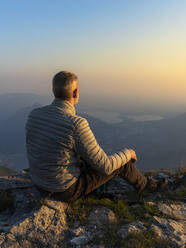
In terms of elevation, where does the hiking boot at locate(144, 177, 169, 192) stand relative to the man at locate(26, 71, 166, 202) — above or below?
below

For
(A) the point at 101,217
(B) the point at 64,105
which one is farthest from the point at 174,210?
(B) the point at 64,105

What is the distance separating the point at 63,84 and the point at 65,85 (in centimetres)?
4

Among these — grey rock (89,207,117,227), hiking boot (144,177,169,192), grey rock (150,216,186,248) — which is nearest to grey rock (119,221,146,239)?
grey rock (150,216,186,248)

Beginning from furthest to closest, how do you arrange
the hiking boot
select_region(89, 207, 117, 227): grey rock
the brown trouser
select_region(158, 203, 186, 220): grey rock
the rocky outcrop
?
the hiking boot < select_region(158, 203, 186, 220): grey rock < the brown trouser < select_region(89, 207, 117, 227): grey rock < the rocky outcrop

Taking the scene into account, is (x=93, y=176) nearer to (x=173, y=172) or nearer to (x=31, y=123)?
(x=31, y=123)

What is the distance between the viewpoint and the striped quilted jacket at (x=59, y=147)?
3793 millimetres

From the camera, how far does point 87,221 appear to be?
4.45 metres

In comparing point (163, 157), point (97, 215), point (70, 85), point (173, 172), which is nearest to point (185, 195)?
point (173, 172)

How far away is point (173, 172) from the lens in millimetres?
8742

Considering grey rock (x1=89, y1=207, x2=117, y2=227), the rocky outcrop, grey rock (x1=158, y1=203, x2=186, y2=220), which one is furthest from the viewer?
grey rock (x1=158, y1=203, x2=186, y2=220)

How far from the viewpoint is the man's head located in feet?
12.8

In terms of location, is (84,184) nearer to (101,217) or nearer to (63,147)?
(101,217)

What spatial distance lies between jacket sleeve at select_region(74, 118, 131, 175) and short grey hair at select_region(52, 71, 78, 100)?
2.14ft

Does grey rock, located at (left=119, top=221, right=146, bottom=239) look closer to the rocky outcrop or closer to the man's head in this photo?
the rocky outcrop
